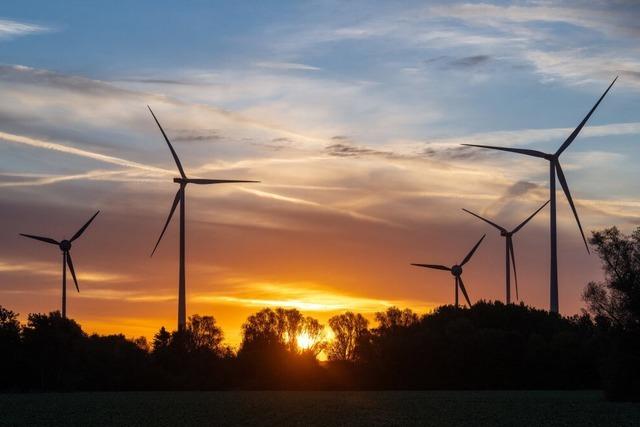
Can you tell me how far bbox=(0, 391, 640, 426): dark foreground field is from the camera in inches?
2559

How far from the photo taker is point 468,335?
13500 centimetres

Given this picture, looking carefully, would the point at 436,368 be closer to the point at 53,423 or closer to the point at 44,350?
the point at 44,350

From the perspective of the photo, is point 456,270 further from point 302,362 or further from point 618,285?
point 618,285

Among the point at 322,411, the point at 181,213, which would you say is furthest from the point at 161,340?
the point at 322,411

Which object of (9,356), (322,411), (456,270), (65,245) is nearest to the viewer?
(322,411)

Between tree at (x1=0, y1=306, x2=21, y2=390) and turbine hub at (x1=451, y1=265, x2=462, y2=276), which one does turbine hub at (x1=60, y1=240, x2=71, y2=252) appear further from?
turbine hub at (x1=451, y1=265, x2=462, y2=276)

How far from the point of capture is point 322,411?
A: 245ft

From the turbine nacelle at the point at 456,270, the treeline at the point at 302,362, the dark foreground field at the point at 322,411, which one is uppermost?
the turbine nacelle at the point at 456,270

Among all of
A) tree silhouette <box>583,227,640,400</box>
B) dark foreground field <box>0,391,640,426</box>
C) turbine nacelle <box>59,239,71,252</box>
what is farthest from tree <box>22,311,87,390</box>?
tree silhouette <box>583,227,640,400</box>

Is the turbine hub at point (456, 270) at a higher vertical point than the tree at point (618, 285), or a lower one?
higher

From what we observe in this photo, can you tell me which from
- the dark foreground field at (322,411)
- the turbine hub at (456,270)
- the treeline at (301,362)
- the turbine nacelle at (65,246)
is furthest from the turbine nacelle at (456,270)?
the dark foreground field at (322,411)

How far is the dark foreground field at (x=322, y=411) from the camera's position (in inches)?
2559

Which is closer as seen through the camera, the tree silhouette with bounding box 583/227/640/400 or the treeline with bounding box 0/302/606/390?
the tree silhouette with bounding box 583/227/640/400

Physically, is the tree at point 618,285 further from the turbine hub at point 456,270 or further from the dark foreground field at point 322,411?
the turbine hub at point 456,270
